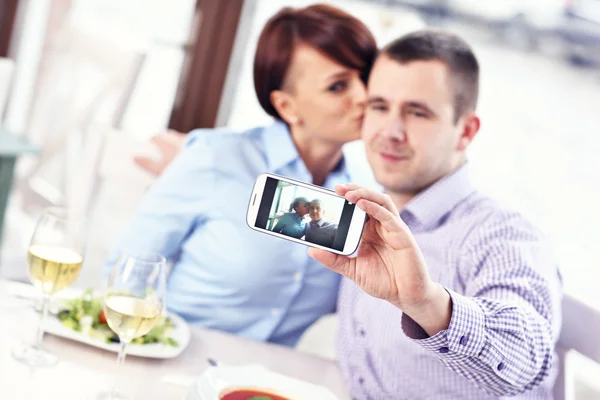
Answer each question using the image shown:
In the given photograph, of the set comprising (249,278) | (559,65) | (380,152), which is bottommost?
(249,278)

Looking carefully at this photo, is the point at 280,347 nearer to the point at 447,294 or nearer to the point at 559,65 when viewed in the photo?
the point at 447,294

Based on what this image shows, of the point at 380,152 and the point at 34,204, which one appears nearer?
the point at 380,152

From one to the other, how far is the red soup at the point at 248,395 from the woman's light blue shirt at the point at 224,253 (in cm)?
50

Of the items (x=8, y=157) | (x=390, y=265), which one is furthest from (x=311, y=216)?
(x=8, y=157)

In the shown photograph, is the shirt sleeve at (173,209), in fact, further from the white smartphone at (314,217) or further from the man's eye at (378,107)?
the white smartphone at (314,217)

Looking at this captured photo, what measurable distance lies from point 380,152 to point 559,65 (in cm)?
174

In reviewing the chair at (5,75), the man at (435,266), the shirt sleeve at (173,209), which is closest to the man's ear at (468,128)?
the man at (435,266)

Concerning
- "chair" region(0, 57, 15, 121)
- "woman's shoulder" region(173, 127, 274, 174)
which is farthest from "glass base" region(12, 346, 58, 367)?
"chair" region(0, 57, 15, 121)

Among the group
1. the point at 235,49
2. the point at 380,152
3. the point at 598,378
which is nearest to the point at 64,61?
the point at 235,49

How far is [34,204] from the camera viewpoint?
2281mm

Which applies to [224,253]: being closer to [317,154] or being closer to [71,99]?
[317,154]

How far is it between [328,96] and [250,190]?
27 cm

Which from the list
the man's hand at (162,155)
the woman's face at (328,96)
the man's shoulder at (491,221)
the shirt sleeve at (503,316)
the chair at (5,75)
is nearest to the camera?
the shirt sleeve at (503,316)

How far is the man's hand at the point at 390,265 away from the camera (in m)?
0.95
